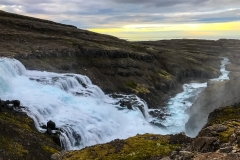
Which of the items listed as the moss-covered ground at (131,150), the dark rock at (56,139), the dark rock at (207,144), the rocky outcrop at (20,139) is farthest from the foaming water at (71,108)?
the dark rock at (207,144)

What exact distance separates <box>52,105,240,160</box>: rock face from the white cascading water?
1621 centimetres

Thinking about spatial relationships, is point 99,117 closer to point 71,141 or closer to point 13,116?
point 71,141

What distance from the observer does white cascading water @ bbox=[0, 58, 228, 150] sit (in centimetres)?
3941

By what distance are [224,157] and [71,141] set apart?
27358mm

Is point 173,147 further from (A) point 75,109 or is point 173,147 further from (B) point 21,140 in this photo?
(A) point 75,109

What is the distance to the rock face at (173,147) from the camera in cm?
1409

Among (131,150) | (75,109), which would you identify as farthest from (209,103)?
(131,150)

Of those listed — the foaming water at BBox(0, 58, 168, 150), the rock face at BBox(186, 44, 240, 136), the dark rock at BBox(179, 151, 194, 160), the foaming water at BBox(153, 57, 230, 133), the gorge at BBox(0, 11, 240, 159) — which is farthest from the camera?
the foaming water at BBox(153, 57, 230, 133)

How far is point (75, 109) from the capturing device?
153 feet

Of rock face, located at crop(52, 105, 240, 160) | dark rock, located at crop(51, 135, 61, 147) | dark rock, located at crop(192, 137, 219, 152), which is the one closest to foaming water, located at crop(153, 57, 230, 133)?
dark rock, located at crop(51, 135, 61, 147)

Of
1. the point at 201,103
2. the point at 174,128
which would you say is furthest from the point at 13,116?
the point at 201,103

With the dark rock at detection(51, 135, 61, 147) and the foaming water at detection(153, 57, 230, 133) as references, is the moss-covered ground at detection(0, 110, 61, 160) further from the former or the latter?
the foaming water at detection(153, 57, 230, 133)

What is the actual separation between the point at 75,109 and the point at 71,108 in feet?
2.37

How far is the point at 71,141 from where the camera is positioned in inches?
1449
